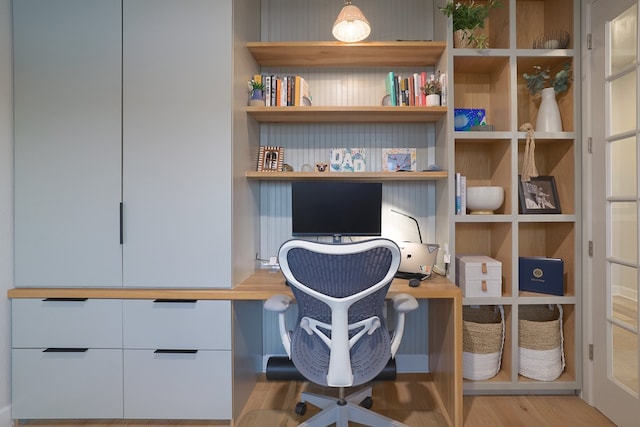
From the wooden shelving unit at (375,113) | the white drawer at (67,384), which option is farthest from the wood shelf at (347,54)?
the white drawer at (67,384)

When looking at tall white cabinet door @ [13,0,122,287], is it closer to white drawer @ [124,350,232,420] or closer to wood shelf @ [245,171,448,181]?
white drawer @ [124,350,232,420]

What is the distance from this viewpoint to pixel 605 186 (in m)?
1.84

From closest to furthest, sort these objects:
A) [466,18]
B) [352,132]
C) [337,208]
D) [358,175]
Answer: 1. [466,18]
2. [358,175]
3. [337,208]
4. [352,132]

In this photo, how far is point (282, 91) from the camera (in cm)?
213

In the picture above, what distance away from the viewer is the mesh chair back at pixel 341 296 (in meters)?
1.34

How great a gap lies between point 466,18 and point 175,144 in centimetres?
186

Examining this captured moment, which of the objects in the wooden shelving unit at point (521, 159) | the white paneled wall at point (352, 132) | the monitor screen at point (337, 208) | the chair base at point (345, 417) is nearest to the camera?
the chair base at point (345, 417)

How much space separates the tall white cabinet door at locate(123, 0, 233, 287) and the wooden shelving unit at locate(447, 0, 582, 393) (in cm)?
137

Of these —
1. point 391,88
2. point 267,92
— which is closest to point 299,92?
point 267,92

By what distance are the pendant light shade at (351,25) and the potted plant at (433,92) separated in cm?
50

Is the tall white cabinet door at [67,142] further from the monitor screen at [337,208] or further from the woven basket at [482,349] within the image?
the woven basket at [482,349]

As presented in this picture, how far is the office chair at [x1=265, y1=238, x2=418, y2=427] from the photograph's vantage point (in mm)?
1337

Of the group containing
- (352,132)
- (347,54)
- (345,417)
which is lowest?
(345,417)

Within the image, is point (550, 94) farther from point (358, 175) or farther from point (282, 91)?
point (282, 91)
